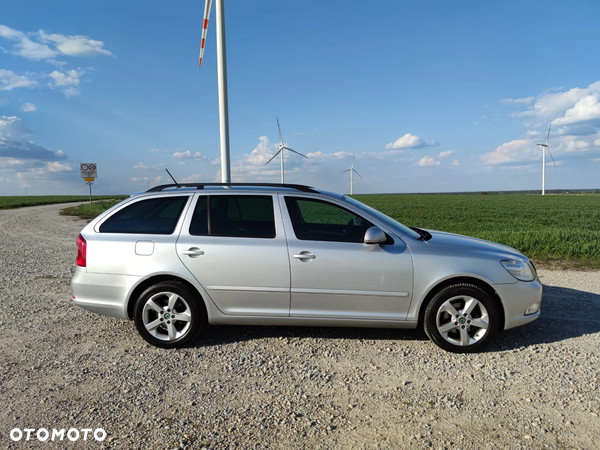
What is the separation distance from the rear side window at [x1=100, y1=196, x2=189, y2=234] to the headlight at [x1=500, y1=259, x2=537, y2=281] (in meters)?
3.45

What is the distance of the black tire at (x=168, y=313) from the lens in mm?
4027

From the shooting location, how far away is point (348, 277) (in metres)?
3.94

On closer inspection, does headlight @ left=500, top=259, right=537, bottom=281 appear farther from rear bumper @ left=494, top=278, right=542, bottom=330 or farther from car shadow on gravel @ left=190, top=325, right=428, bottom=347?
car shadow on gravel @ left=190, top=325, right=428, bottom=347

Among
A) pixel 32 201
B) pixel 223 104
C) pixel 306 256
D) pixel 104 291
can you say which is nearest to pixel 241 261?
pixel 306 256

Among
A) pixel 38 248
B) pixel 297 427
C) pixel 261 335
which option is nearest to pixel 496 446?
pixel 297 427

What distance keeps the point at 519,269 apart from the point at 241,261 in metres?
2.86

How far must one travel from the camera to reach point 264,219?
419 centimetres

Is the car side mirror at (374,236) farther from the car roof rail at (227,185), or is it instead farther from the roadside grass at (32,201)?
the roadside grass at (32,201)

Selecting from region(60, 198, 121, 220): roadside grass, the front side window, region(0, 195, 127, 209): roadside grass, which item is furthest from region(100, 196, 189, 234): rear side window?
region(0, 195, 127, 209): roadside grass

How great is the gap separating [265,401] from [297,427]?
1.39 ft

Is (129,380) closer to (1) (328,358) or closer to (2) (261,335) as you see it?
(2) (261,335)

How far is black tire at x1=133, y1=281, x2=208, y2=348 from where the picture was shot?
403 cm

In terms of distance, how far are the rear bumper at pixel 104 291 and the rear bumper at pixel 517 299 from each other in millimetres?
3738

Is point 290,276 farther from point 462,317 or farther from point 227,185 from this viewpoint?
point 462,317
